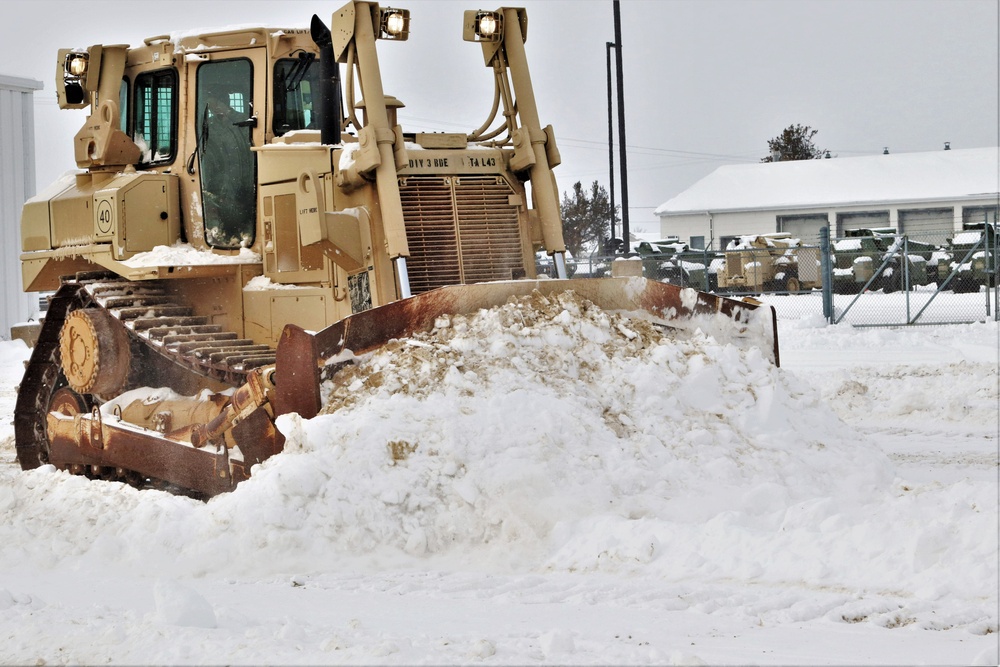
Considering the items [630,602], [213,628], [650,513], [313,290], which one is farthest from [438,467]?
[313,290]

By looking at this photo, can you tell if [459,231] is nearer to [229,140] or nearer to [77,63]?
[229,140]

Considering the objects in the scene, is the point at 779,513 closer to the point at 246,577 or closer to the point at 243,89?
the point at 246,577

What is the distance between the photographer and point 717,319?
835 cm

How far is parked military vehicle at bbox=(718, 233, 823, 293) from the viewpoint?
90.5ft

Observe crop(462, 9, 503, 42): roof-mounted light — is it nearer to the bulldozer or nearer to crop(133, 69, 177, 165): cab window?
the bulldozer

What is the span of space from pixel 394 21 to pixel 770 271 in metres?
21.1

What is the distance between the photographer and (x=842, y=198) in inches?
1783

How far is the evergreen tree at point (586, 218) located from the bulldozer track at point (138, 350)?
3938 cm

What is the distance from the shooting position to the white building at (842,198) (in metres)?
44.7

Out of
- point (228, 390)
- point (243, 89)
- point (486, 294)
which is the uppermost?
point (243, 89)

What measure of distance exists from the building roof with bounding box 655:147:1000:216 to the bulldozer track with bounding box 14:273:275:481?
3931cm

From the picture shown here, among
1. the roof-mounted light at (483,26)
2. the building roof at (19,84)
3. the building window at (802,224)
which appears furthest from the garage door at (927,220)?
the roof-mounted light at (483,26)

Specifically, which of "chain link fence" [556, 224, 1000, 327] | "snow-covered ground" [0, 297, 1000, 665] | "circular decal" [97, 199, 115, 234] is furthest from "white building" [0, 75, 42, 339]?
"snow-covered ground" [0, 297, 1000, 665]

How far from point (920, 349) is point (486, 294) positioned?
10.0 meters
